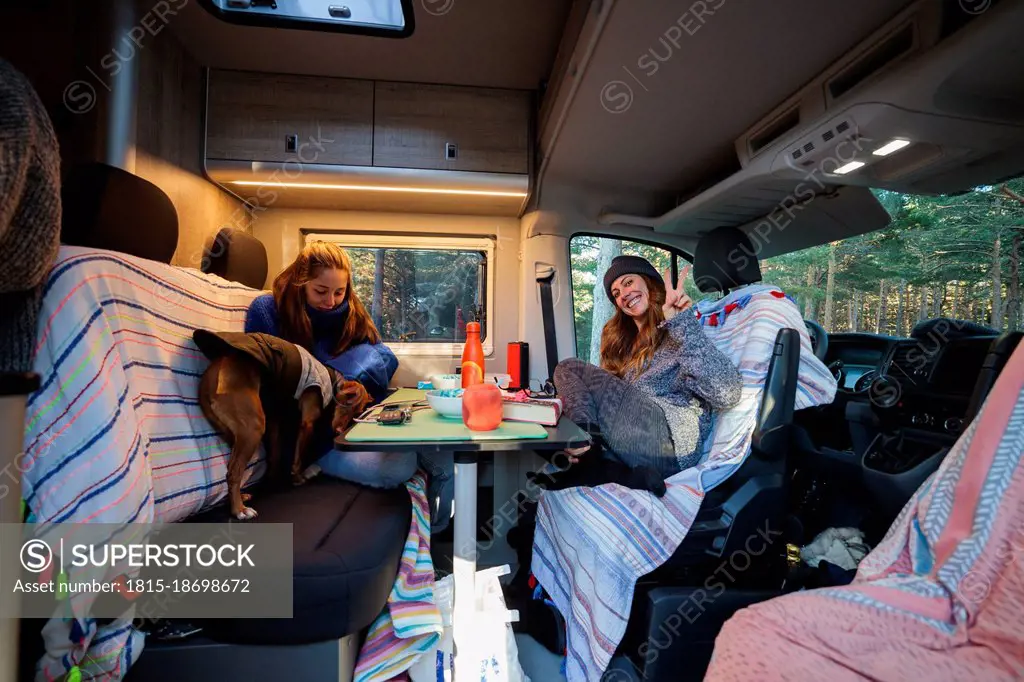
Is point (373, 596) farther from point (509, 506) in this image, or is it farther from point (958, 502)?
point (509, 506)

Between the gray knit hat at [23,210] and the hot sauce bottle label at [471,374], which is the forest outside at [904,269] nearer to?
the hot sauce bottle label at [471,374]

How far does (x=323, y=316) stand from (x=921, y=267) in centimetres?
354

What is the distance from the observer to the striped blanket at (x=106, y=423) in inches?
33.2

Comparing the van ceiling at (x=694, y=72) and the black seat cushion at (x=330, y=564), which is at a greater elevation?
the van ceiling at (x=694, y=72)

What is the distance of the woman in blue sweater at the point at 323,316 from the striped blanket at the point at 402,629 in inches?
34.9

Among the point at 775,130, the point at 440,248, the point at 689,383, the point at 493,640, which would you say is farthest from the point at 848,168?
the point at 493,640

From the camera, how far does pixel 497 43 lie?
85.3 inches

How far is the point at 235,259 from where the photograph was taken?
202 cm

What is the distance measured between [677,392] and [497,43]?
75.7 inches

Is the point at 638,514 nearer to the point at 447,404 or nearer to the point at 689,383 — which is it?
the point at 689,383

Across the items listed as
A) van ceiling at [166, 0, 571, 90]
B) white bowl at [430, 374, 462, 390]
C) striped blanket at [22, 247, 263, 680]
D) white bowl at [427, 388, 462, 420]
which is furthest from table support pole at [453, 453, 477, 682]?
van ceiling at [166, 0, 571, 90]

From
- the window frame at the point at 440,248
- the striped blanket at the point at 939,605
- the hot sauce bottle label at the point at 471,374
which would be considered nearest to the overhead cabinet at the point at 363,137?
the window frame at the point at 440,248

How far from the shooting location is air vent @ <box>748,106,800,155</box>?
1.90 m

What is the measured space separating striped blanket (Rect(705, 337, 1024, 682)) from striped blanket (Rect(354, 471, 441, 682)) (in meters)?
0.83
